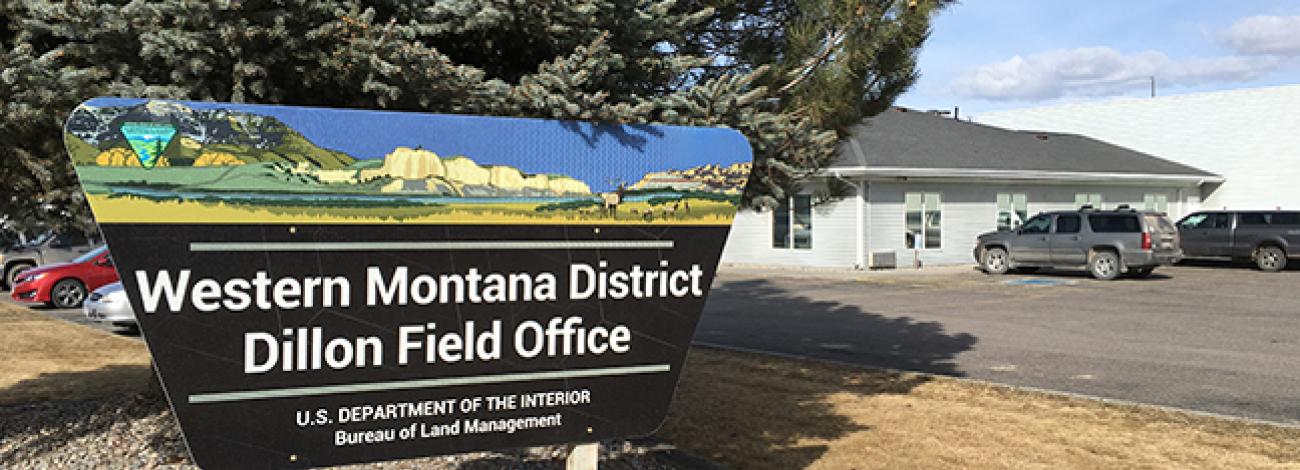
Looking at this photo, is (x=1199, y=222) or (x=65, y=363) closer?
(x=65, y=363)

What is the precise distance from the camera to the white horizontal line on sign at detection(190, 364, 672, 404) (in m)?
2.96

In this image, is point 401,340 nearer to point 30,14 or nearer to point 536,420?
point 536,420

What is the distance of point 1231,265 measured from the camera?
2730 cm

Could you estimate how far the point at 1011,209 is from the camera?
28.1 m

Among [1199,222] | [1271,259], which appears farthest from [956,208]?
[1271,259]

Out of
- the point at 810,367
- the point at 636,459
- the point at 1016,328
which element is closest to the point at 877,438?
the point at 636,459

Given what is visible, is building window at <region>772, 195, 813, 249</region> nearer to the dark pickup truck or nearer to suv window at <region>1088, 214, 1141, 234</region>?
suv window at <region>1088, 214, 1141, 234</region>

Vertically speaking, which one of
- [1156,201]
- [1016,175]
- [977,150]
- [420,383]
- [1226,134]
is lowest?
[420,383]

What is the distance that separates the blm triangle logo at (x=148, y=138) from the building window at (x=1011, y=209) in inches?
1078

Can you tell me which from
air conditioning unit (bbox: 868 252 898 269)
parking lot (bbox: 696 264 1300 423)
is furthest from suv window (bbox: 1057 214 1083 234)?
air conditioning unit (bbox: 868 252 898 269)

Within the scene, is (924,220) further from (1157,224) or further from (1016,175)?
(1157,224)

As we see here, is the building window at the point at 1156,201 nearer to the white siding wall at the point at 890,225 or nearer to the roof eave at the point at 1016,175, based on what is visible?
the roof eave at the point at 1016,175

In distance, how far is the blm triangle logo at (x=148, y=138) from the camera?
2785mm

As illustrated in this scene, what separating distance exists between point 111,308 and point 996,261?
64.3 ft
